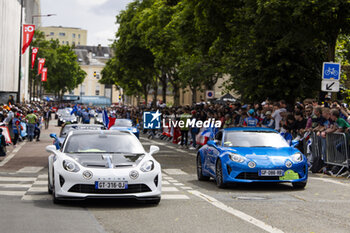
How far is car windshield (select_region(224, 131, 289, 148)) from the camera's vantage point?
46.8 feet

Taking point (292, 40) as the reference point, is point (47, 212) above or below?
below

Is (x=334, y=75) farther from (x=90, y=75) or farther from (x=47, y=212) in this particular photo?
(x=90, y=75)

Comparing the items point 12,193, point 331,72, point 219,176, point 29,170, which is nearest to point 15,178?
point 29,170

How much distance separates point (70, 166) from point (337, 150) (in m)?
8.59

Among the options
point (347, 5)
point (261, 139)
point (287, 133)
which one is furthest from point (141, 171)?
point (347, 5)

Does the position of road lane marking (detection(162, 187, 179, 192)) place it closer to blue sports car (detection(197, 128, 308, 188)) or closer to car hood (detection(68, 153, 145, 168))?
blue sports car (detection(197, 128, 308, 188))

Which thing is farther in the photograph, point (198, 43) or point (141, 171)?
point (198, 43)

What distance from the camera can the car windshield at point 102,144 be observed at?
37.5 ft

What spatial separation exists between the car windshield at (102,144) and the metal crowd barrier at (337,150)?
668 cm

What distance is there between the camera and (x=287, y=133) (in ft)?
64.7

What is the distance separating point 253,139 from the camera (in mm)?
14461

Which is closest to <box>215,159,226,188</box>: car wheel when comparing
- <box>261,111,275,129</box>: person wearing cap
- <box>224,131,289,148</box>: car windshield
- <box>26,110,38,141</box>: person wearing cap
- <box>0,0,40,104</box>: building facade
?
<box>224,131,289,148</box>: car windshield

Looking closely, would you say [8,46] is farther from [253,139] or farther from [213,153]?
[253,139]

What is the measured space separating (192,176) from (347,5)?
26.9ft
